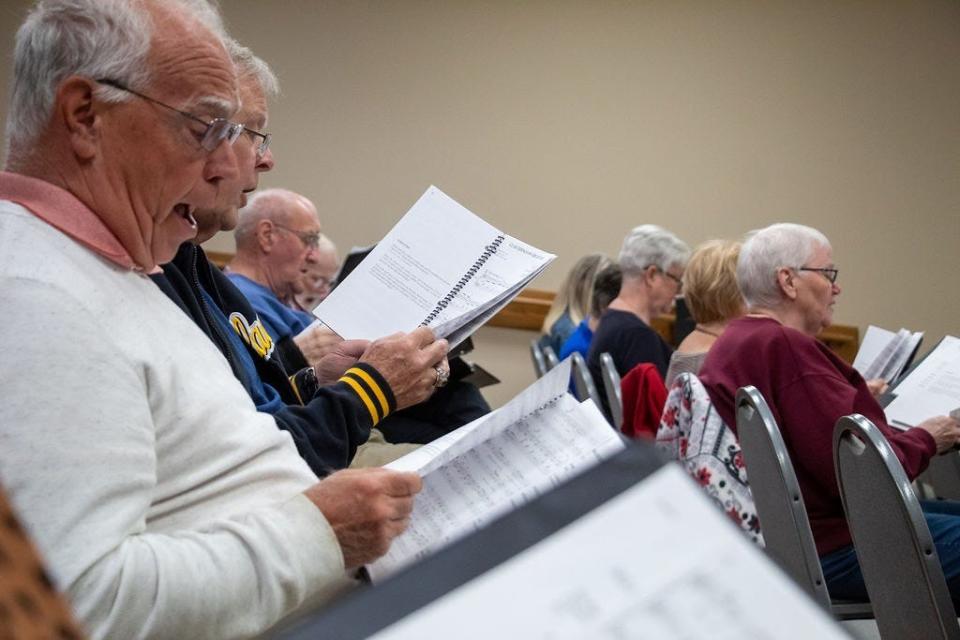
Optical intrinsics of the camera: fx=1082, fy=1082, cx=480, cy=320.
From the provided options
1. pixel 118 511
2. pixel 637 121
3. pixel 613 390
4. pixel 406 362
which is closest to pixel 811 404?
pixel 613 390

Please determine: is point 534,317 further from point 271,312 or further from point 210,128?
point 210,128

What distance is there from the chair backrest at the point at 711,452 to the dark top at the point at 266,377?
1080 mm

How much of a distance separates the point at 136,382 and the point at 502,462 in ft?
1.35

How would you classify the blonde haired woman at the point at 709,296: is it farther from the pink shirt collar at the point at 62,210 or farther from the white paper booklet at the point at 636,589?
the white paper booklet at the point at 636,589

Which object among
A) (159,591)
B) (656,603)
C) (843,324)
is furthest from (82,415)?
(843,324)

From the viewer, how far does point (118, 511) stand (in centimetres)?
95

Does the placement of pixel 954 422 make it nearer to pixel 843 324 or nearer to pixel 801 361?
pixel 801 361

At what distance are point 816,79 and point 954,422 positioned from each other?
4.23 meters

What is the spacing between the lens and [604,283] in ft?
17.3

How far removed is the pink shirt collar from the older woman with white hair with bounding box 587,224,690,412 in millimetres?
3280

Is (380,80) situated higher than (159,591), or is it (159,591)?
(159,591)

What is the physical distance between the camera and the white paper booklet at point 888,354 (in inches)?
137

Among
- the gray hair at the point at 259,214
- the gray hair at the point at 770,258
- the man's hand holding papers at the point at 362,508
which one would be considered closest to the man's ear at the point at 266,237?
the gray hair at the point at 259,214

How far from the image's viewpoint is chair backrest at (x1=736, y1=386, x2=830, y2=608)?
85.0 inches
